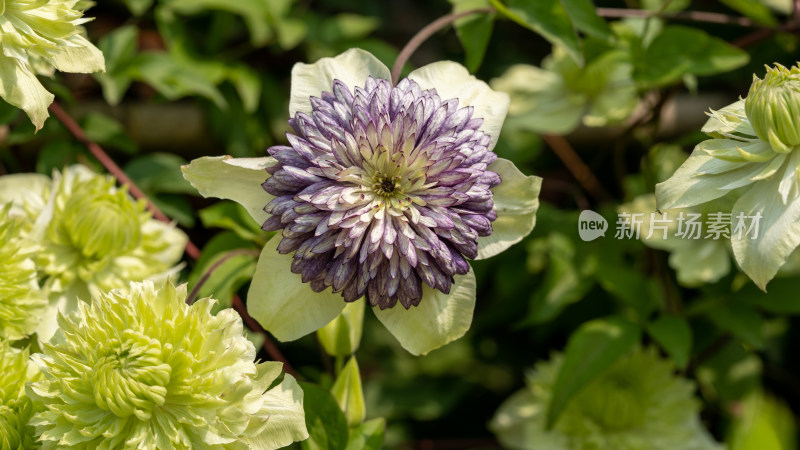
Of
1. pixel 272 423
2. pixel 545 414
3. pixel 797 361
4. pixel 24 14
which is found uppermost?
pixel 24 14

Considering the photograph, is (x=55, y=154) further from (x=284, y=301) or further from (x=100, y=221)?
(x=284, y=301)

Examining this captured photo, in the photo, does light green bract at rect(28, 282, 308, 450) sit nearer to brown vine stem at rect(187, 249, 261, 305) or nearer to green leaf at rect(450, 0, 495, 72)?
brown vine stem at rect(187, 249, 261, 305)

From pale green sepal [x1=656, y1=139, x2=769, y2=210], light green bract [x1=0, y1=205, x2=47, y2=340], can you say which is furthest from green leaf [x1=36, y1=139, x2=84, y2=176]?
pale green sepal [x1=656, y1=139, x2=769, y2=210]

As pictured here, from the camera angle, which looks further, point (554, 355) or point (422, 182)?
point (554, 355)

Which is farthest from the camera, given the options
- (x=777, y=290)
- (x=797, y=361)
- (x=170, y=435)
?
(x=797, y=361)

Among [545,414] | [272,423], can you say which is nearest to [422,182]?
[272,423]

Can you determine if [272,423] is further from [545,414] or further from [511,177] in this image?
[545,414]
